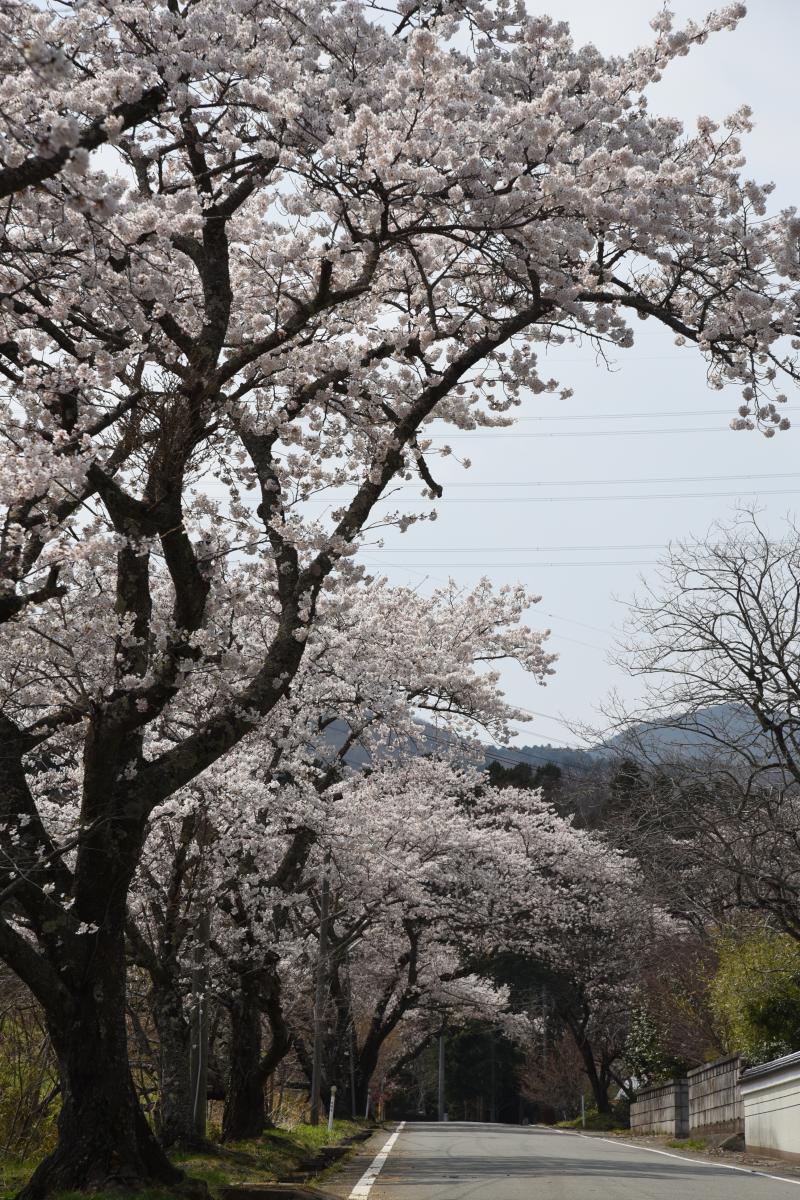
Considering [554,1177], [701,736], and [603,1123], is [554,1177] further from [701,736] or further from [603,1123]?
[603,1123]

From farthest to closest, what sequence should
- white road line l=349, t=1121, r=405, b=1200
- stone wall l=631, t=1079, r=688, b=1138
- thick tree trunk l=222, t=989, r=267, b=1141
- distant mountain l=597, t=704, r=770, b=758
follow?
1. stone wall l=631, t=1079, r=688, b=1138
2. distant mountain l=597, t=704, r=770, b=758
3. thick tree trunk l=222, t=989, r=267, b=1141
4. white road line l=349, t=1121, r=405, b=1200

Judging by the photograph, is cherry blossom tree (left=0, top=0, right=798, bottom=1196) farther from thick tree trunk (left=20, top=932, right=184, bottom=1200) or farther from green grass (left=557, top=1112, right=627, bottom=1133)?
green grass (left=557, top=1112, right=627, bottom=1133)

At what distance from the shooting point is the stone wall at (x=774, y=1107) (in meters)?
14.7

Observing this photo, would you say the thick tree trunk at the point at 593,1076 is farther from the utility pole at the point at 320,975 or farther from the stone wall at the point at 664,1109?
the utility pole at the point at 320,975

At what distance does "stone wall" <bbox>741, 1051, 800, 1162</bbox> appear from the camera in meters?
14.7

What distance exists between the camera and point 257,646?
55.5ft

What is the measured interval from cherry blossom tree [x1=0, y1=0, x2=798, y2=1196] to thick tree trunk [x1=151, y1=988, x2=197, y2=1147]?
5.21 m

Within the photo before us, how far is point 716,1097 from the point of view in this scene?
2011cm

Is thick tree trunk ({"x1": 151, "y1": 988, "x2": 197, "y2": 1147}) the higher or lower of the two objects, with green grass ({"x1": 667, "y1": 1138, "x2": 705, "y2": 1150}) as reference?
higher

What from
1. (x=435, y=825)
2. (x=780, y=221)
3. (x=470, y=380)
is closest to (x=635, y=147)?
(x=780, y=221)

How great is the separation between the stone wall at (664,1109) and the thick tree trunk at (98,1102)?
60.3ft

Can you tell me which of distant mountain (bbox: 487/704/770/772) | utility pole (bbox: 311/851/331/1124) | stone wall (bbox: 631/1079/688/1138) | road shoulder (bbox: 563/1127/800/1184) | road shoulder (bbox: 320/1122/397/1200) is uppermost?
distant mountain (bbox: 487/704/770/772)

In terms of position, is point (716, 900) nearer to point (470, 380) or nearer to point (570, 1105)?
point (470, 380)

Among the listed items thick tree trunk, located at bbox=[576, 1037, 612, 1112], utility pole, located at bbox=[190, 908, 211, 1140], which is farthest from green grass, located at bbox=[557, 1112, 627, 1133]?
utility pole, located at bbox=[190, 908, 211, 1140]
